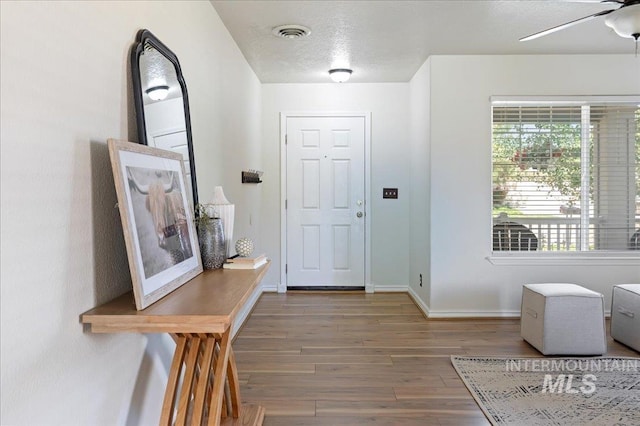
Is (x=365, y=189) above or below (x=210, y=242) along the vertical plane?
above

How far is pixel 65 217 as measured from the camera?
4.06 feet

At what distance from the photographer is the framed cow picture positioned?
4.29 ft

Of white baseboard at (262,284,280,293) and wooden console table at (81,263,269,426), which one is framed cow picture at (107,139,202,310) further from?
white baseboard at (262,284,280,293)

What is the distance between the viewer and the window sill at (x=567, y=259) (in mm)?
3963

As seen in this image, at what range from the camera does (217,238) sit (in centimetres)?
196

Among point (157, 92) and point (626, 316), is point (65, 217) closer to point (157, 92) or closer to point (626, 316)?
point (157, 92)

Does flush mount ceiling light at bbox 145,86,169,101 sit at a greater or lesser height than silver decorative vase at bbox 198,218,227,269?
greater

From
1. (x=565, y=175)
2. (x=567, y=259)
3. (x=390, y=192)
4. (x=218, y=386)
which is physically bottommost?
(x=218, y=386)

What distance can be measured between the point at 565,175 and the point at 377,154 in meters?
1.91

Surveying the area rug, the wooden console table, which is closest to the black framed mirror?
the wooden console table

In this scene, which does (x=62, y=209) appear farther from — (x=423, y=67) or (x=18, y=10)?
(x=423, y=67)

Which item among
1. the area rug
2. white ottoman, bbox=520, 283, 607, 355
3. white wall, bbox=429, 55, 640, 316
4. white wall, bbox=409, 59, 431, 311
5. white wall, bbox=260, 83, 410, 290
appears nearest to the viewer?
the area rug

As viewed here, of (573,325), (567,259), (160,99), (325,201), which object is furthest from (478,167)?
(160,99)

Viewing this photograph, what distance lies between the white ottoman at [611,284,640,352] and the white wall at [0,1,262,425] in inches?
127
